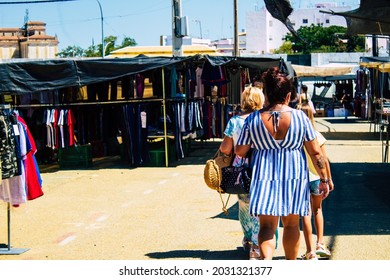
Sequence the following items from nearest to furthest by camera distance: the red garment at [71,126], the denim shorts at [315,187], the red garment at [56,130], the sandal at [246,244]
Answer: the denim shorts at [315,187] < the sandal at [246,244] < the red garment at [56,130] < the red garment at [71,126]

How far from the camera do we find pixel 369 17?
12.1 meters

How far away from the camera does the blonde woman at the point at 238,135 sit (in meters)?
6.89

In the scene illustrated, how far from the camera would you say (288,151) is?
19.8 feet

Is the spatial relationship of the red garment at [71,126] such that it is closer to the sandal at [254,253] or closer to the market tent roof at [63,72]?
the market tent roof at [63,72]

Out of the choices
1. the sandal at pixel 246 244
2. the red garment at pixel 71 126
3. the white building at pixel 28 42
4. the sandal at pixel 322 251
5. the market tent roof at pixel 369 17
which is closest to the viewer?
the sandal at pixel 322 251

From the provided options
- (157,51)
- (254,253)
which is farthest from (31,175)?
(157,51)

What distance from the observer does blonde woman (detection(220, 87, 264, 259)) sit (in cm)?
689

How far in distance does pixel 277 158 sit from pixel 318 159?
1.48ft

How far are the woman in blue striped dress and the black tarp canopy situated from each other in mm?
9475

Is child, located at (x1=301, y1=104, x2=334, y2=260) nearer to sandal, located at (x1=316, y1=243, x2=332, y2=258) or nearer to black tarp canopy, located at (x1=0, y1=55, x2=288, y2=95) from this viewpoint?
sandal, located at (x1=316, y1=243, x2=332, y2=258)

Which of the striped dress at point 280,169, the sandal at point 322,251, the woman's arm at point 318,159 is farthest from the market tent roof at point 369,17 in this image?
the striped dress at point 280,169

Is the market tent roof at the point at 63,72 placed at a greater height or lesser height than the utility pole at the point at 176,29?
lesser

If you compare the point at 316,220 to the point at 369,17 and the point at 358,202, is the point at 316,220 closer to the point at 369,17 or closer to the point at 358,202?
the point at 358,202

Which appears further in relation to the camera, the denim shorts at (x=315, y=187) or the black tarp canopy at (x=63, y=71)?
the black tarp canopy at (x=63, y=71)
